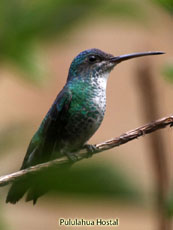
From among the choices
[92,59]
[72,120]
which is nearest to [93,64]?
[92,59]

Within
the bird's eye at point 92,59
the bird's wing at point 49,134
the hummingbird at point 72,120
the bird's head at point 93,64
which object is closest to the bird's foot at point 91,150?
the hummingbird at point 72,120

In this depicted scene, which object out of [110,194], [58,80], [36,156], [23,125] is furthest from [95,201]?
[58,80]

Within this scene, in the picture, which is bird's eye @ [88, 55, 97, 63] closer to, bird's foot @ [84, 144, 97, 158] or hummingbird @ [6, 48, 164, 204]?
hummingbird @ [6, 48, 164, 204]

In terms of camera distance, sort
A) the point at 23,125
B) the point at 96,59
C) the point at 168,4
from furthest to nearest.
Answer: the point at 96,59
the point at 23,125
the point at 168,4

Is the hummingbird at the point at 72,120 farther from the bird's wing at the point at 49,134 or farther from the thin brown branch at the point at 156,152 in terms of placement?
the thin brown branch at the point at 156,152

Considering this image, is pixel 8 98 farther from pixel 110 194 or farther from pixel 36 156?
pixel 110 194

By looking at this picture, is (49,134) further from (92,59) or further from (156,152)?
(156,152)

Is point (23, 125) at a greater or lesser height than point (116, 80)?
lesser
